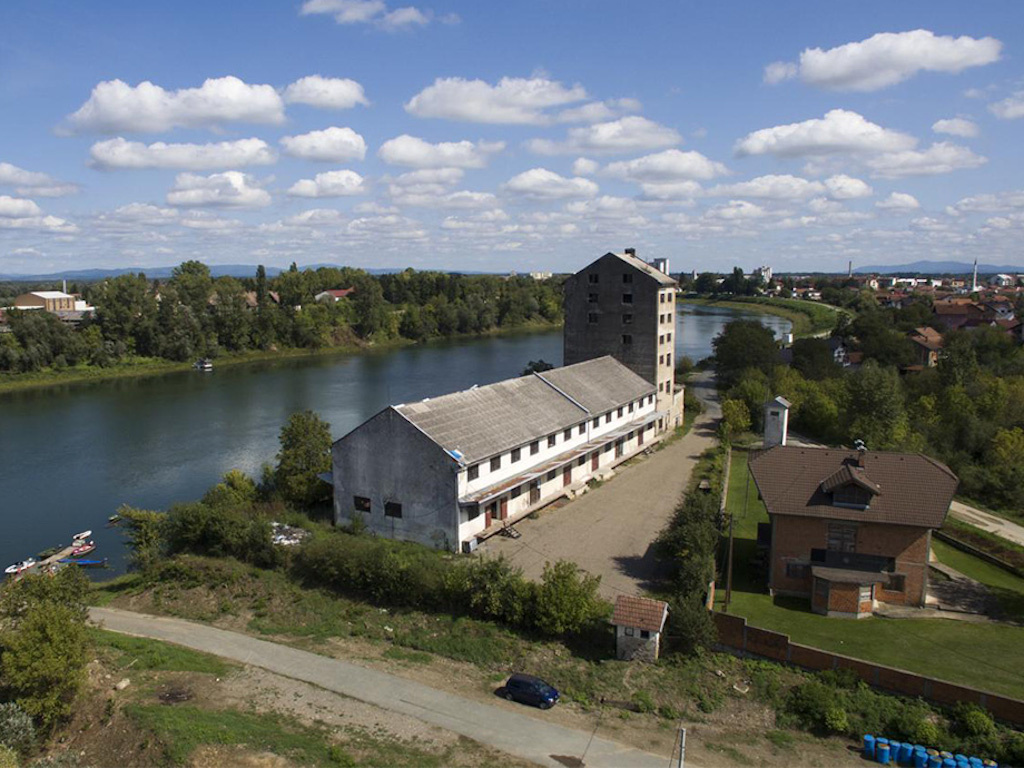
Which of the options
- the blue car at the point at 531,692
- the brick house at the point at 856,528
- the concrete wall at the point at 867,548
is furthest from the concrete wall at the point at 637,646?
the concrete wall at the point at 867,548

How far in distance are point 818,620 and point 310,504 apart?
63.2 feet

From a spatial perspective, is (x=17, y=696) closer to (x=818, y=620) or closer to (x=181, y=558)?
(x=181, y=558)

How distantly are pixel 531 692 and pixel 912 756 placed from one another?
7.96 m

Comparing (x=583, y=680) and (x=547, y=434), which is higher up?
(x=547, y=434)

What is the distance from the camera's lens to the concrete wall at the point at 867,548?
21.4m

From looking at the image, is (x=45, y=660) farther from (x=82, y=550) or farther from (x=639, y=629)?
(x=82, y=550)

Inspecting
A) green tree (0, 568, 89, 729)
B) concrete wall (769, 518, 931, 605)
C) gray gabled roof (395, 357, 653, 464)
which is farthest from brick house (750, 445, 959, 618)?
green tree (0, 568, 89, 729)

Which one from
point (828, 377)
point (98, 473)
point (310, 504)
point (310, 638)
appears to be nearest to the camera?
point (310, 638)

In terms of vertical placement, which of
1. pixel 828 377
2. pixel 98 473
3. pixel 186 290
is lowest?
pixel 98 473

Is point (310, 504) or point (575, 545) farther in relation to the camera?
point (310, 504)

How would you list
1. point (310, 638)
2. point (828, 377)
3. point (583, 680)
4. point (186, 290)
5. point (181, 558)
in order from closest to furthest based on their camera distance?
point (583, 680), point (310, 638), point (181, 558), point (828, 377), point (186, 290)

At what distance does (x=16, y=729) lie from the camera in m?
15.8

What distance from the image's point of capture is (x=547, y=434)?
30.4 metres

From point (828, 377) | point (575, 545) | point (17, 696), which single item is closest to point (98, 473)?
point (17, 696)
